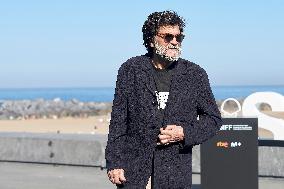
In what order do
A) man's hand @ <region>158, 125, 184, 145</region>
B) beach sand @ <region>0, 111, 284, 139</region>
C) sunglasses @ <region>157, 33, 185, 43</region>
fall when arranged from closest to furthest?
man's hand @ <region>158, 125, 184, 145</region> → sunglasses @ <region>157, 33, 185, 43</region> → beach sand @ <region>0, 111, 284, 139</region>

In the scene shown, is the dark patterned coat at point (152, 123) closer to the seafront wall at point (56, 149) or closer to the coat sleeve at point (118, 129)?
the coat sleeve at point (118, 129)

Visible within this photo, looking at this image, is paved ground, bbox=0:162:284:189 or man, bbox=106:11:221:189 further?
paved ground, bbox=0:162:284:189

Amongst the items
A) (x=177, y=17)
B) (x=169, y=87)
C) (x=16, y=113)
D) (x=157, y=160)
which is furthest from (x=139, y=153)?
(x=16, y=113)

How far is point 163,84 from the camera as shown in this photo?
410 cm

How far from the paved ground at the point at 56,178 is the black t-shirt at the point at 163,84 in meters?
6.96

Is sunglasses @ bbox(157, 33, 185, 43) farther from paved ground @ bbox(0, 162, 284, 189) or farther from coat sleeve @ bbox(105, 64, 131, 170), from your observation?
paved ground @ bbox(0, 162, 284, 189)

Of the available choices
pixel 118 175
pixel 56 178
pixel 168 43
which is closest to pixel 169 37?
pixel 168 43

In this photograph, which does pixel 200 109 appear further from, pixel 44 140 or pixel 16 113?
pixel 16 113

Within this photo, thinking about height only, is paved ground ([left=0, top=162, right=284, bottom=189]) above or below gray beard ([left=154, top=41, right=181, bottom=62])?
below

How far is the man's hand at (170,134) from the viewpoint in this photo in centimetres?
396

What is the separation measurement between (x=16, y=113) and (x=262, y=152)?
1831 inches

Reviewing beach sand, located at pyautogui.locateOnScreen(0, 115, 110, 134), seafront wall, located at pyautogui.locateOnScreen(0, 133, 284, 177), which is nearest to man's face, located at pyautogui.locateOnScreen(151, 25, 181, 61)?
seafront wall, located at pyautogui.locateOnScreen(0, 133, 284, 177)

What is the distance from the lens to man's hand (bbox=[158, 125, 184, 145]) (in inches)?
156

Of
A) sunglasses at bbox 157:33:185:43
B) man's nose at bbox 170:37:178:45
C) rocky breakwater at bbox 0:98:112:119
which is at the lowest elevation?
man's nose at bbox 170:37:178:45
